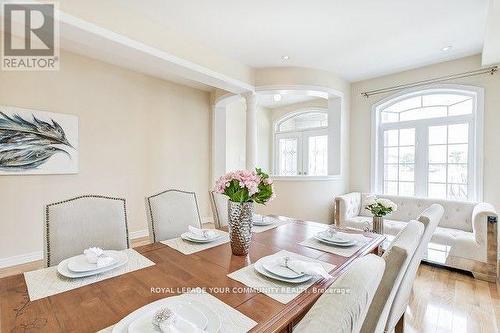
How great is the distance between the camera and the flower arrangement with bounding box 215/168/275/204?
134cm

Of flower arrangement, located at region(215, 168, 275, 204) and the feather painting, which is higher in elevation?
the feather painting

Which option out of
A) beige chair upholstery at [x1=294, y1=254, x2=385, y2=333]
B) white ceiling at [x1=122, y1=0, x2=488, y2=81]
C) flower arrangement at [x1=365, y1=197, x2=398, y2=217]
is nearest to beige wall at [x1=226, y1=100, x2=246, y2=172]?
white ceiling at [x1=122, y1=0, x2=488, y2=81]

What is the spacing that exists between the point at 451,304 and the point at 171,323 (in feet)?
8.32

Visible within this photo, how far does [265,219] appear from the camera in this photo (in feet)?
7.14

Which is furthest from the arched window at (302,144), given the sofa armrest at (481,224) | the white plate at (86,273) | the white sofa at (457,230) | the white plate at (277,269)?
the white plate at (86,273)

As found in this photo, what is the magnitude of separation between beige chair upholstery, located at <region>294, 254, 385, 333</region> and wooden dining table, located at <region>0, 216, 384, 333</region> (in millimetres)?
291

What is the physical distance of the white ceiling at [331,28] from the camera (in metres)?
2.37

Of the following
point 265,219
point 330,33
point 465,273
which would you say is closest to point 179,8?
point 330,33

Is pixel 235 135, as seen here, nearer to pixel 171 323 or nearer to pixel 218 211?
pixel 218 211

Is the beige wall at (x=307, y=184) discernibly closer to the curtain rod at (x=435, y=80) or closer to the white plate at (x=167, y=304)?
the curtain rod at (x=435, y=80)

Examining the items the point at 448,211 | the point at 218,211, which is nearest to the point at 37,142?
the point at 218,211

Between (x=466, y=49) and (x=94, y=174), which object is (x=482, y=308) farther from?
(x=94, y=174)

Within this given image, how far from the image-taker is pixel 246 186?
1331mm

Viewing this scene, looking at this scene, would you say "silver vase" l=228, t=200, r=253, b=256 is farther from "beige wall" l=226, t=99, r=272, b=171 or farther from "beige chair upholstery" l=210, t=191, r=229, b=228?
"beige wall" l=226, t=99, r=272, b=171
